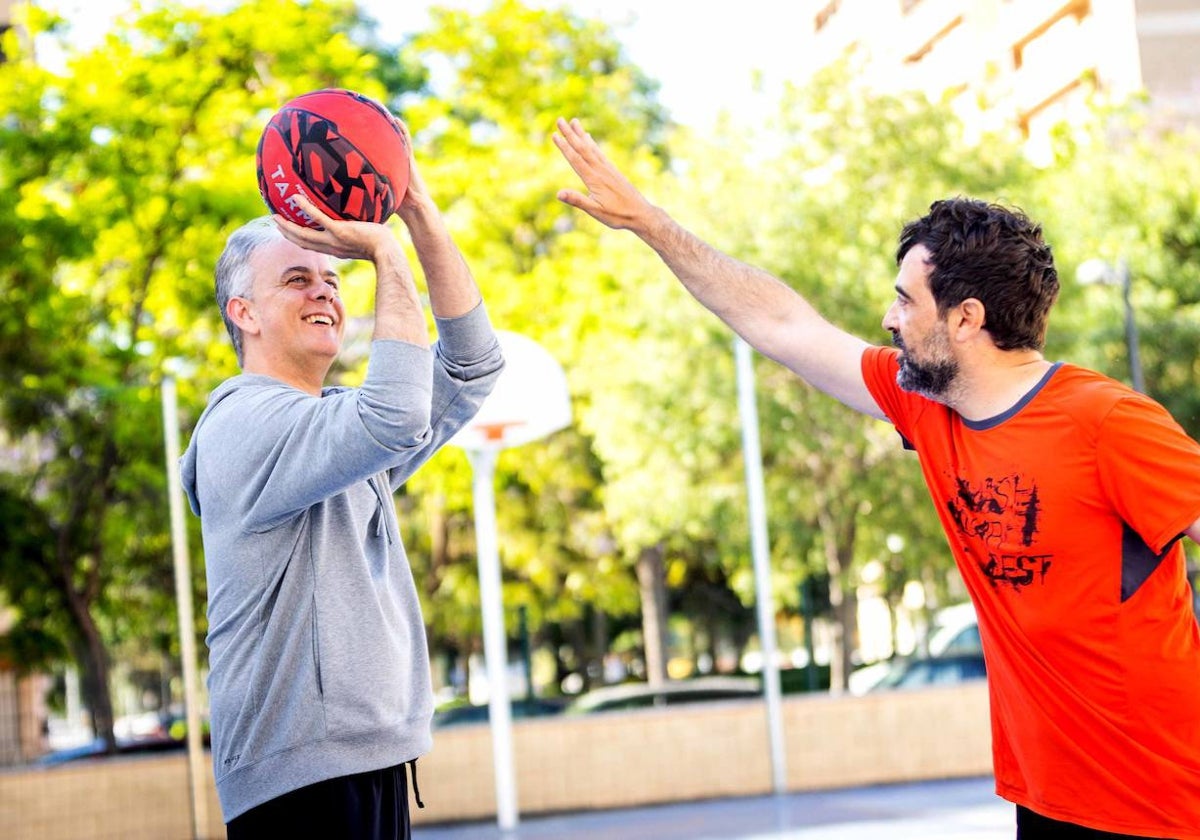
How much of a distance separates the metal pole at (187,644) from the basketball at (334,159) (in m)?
9.12

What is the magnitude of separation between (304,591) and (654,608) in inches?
678

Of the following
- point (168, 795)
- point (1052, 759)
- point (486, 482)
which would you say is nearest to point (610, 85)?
point (486, 482)

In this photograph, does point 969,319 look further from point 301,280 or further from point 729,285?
point 301,280

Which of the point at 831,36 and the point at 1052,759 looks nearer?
the point at 1052,759

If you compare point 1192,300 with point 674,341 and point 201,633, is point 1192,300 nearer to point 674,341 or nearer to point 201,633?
point 674,341

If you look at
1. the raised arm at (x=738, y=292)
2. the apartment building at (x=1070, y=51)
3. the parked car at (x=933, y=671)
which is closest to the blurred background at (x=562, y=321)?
the parked car at (x=933, y=671)

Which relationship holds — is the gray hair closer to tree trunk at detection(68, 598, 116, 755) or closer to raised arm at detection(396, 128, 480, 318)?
raised arm at detection(396, 128, 480, 318)

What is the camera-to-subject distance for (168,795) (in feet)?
38.5

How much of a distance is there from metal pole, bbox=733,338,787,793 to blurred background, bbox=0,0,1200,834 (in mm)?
792

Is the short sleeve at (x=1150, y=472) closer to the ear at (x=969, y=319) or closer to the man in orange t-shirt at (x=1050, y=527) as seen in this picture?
the man in orange t-shirt at (x=1050, y=527)

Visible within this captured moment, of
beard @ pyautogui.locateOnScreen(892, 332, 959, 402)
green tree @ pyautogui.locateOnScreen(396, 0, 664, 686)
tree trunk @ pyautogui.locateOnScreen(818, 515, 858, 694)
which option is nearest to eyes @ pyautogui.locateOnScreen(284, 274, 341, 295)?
beard @ pyautogui.locateOnScreen(892, 332, 959, 402)

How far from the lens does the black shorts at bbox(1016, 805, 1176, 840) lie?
2801 millimetres

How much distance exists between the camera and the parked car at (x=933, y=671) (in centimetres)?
1391

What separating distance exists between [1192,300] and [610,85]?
377 inches
